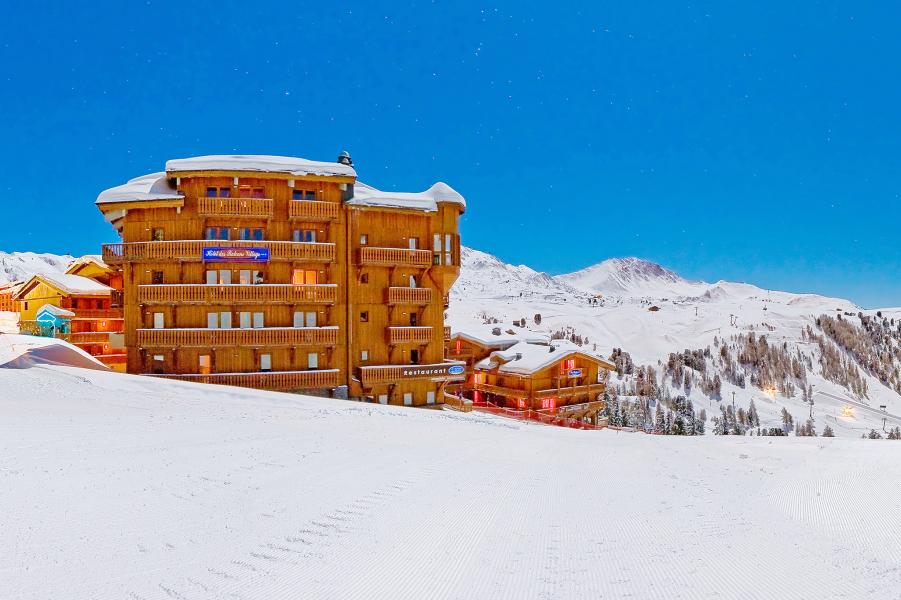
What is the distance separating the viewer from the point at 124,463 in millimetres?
9469

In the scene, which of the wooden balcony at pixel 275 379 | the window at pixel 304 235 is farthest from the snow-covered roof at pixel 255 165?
the wooden balcony at pixel 275 379

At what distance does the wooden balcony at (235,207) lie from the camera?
28.0 meters

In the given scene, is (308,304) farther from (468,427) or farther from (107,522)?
(107,522)

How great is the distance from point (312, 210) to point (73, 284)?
26523 mm

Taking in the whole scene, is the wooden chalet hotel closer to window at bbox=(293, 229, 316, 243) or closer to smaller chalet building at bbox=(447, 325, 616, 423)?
window at bbox=(293, 229, 316, 243)

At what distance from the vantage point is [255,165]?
94.4ft

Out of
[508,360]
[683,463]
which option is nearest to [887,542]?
[683,463]

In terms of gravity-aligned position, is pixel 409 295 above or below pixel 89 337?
above

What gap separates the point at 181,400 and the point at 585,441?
50.5ft

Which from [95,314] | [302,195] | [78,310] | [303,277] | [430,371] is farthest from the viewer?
[95,314]

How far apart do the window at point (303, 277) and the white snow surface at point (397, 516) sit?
1588 centimetres

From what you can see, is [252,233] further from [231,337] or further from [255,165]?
[231,337]

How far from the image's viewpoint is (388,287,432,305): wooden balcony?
3153 cm

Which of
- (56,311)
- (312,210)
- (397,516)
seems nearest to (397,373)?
(312,210)
